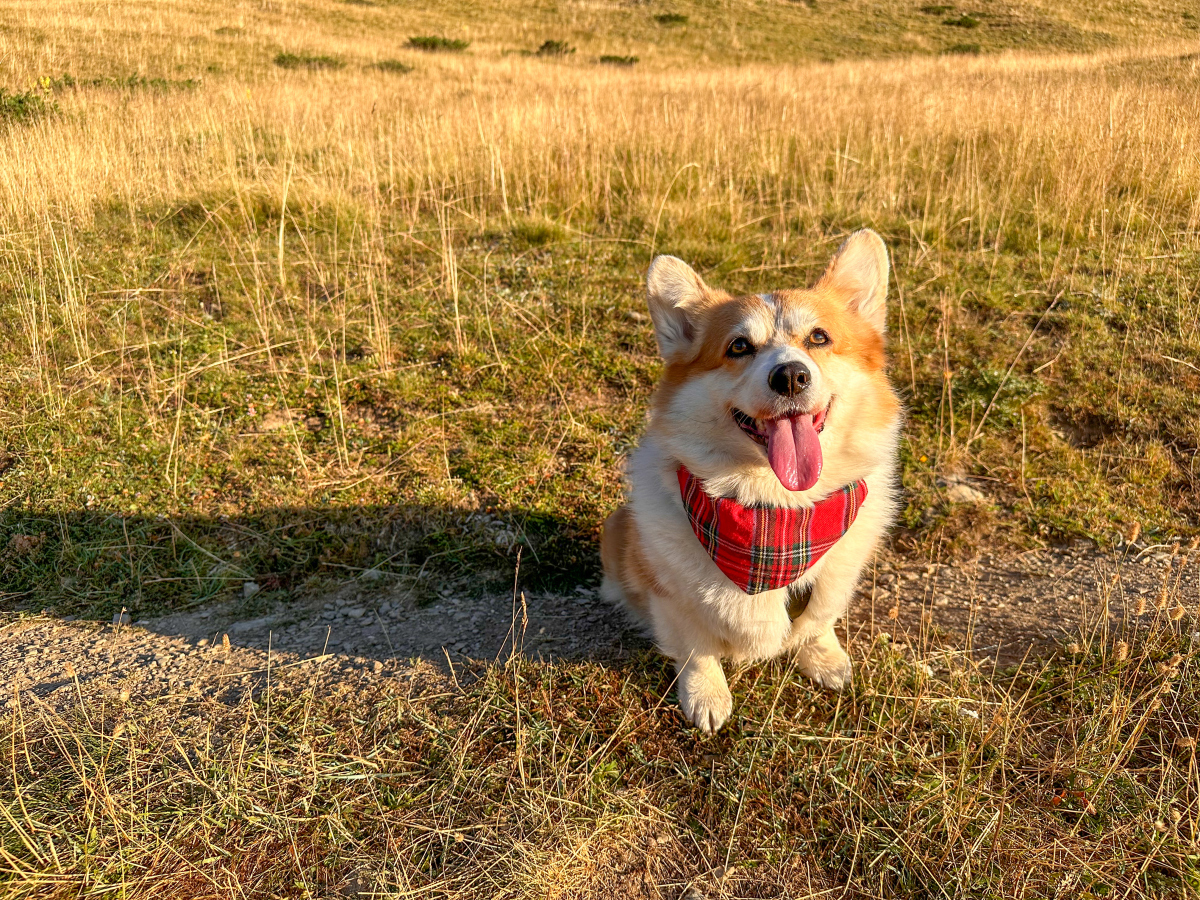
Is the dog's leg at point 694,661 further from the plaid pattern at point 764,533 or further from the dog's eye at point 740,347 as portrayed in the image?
the dog's eye at point 740,347

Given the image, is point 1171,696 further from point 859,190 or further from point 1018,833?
point 859,190

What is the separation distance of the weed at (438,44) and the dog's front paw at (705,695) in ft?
85.8

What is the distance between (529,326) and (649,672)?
10.0 feet

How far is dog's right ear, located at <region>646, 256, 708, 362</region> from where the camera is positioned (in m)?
2.78

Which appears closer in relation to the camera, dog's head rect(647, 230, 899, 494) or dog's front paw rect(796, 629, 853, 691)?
dog's head rect(647, 230, 899, 494)

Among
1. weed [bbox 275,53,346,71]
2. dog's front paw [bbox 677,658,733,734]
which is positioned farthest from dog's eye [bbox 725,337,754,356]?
weed [bbox 275,53,346,71]

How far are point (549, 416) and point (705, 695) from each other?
232 centimetres

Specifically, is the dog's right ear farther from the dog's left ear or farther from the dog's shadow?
the dog's shadow

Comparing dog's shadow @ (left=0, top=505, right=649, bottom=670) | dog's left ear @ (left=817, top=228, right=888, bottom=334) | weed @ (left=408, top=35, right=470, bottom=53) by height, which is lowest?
dog's shadow @ (left=0, top=505, right=649, bottom=670)

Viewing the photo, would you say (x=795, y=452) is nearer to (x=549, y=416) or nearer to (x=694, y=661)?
(x=694, y=661)

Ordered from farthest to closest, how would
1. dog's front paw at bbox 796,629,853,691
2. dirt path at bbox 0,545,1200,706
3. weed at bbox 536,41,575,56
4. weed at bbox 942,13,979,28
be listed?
1. weed at bbox 942,13,979,28
2. weed at bbox 536,41,575,56
3. dirt path at bbox 0,545,1200,706
4. dog's front paw at bbox 796,629,853,691

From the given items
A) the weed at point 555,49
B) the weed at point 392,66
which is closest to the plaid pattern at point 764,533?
the weed at point 392,66

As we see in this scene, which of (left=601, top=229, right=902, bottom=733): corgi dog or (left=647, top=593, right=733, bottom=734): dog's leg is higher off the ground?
(left=601, top=229, right=902, bottom=733): corgi dog

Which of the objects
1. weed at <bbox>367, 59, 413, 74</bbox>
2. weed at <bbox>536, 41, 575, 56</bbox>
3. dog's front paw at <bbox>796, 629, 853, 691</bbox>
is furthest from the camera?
weed at <bbox>536, 41, 575, 56</bbox>
